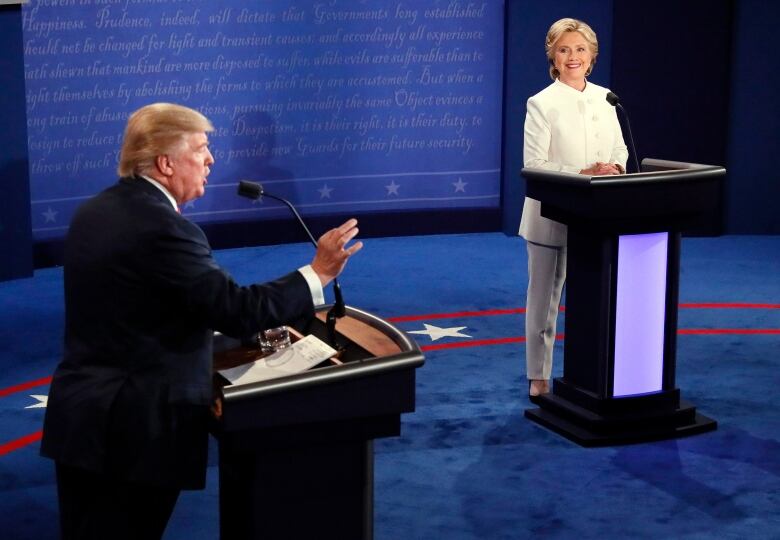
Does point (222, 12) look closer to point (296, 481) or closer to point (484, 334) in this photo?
point (484, 334)

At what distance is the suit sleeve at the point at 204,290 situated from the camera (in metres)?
2.93

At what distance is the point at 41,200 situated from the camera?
336 inches

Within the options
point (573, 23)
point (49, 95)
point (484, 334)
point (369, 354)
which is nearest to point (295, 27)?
point (49, 95)

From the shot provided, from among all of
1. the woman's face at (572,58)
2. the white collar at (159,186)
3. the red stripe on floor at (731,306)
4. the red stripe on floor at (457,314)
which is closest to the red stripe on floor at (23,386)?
the red stripe on floor at (457,314)

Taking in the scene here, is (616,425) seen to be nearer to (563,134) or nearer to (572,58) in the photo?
(563,134)

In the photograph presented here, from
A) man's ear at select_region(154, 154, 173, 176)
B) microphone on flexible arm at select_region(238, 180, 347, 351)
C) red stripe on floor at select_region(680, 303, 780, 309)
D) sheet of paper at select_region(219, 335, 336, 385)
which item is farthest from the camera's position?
red stripe on floor at select_region(680, 303, 780, 309)

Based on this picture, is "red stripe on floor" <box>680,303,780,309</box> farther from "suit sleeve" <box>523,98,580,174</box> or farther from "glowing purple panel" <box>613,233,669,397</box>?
"suit sleeve" <box>523,98,580,174</box>

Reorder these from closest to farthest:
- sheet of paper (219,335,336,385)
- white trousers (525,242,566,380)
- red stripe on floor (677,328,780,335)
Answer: sheet of paper (219,335,336,385) < white trousers (525,242,566,380) < red stripe on floor (677,328,780,335)

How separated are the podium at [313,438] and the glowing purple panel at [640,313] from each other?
6.56ft

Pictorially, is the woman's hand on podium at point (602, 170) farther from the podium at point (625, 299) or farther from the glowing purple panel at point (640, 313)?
the glowing purple panel at point (640, 313)

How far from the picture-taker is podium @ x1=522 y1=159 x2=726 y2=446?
196 inches

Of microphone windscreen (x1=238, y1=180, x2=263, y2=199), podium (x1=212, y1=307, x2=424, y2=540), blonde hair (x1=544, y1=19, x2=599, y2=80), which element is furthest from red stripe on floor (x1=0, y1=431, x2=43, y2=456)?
blonde hair (x1=544, y1=19, x2=599, y2=80)

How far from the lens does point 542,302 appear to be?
554cm

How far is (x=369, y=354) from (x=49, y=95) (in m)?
5.80
